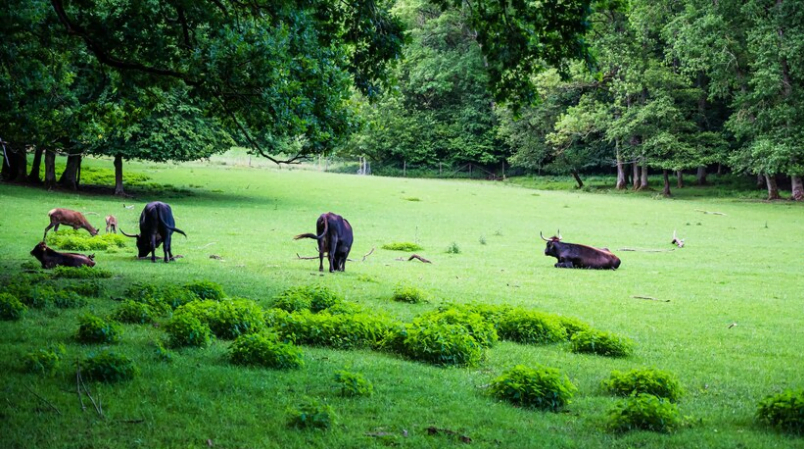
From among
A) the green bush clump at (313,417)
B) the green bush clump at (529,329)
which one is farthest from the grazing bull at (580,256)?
the green bush clump at (313,417)

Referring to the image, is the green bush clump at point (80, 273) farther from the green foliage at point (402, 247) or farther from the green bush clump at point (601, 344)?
the green foliage at point (402, 247)

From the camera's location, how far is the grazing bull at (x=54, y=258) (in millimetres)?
16078

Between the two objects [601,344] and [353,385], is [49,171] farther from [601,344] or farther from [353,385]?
[353,385]

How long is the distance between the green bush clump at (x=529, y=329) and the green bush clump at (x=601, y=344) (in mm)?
483

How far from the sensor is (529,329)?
11.5m

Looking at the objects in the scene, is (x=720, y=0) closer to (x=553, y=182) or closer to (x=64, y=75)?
(x=553, y=182)

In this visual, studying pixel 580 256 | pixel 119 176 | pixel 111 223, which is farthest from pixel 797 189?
pixel 111 223

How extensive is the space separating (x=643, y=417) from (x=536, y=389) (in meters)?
1.20

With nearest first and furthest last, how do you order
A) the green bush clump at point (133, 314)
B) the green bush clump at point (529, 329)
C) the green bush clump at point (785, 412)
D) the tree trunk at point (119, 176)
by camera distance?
the green bush clump at point (785, 412), the green bush clump at point (133, 314), the green bush clump at point (529, 329), the tree trunk at point (119, 176)

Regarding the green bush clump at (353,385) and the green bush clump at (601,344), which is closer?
the green bush clump at (353,385)

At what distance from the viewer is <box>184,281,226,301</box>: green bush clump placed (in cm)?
1259

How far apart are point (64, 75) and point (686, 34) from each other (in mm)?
45414

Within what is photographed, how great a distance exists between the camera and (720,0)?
52125 mm

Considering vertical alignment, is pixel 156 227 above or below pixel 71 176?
below
